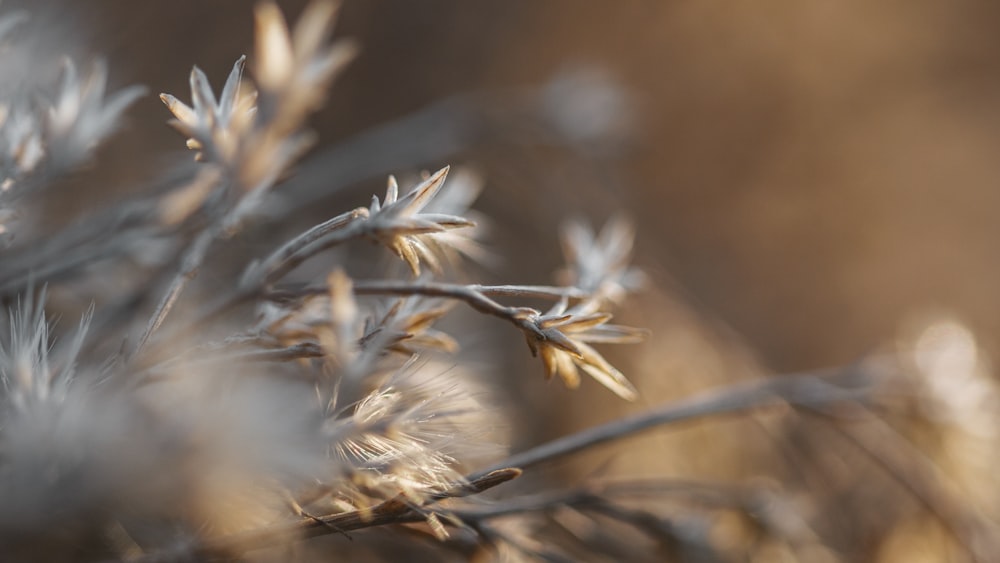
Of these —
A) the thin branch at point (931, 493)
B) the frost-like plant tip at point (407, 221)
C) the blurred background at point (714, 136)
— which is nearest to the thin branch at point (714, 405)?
the thin branch at point (931, 493)

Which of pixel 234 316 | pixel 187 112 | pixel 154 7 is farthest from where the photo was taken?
pixel 154 7

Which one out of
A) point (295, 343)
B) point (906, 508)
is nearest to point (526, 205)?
point (906, 508)

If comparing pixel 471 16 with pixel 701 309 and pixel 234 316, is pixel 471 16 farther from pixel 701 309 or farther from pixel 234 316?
pixel 234 316

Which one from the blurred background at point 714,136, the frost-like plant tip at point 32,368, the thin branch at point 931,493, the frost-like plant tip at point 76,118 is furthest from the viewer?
the blurred background at point 714,136

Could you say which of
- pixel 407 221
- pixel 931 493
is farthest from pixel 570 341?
pixel 931 493

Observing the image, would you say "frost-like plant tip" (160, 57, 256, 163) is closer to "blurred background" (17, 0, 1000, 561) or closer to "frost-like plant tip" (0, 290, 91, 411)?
"frost-like plant tip" (0, 290, 91, 411)

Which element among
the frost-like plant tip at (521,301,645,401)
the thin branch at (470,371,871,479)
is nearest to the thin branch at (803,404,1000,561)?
the thin branch at (470,371,871,479)

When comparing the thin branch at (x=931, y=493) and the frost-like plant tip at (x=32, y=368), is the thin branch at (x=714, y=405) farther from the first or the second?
the frost-like plant tip at (x=32, y=368)

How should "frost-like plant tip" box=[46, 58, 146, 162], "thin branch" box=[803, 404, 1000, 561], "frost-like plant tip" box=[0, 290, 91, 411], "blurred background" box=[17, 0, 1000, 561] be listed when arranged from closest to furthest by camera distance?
"frost-like plant tip" box=[0, 290, 91, 411] < "frost-like plant tip" box=[46, 58, 146, 162] < "thin branch" box=[803, 404, 1000, 561] < "blurred background" box=[17, 0, 1000, 561]

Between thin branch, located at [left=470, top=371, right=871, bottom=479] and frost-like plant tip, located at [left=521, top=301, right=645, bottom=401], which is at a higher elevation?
thin branch, located at [left=470, top=371, right=871, bottom=479]
